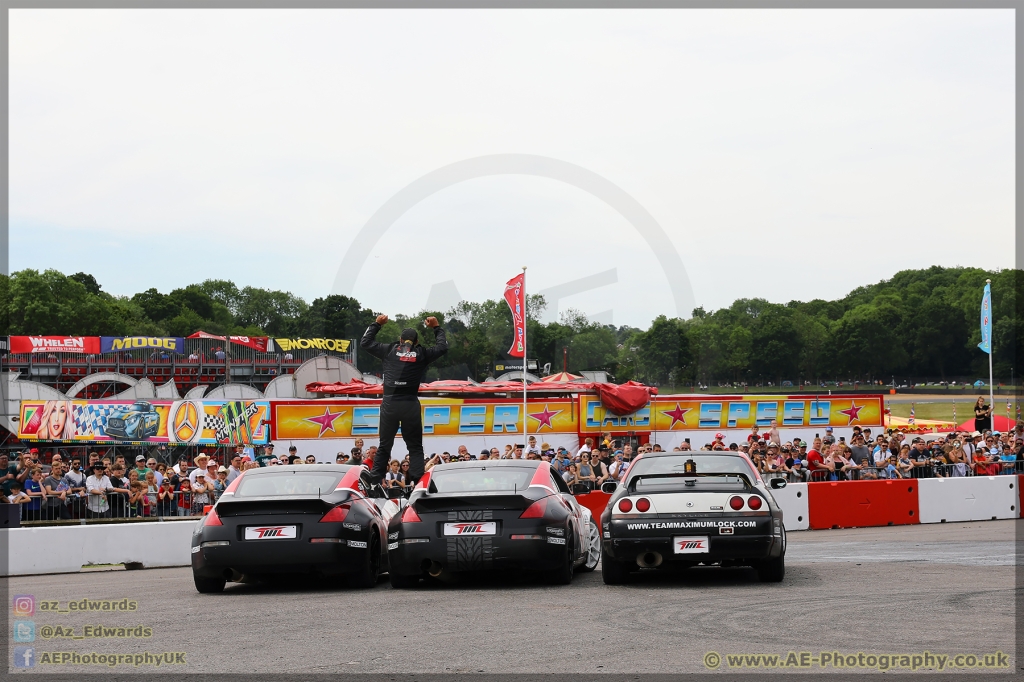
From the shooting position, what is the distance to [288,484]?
11492 millimetres

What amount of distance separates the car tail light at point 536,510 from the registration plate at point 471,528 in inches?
12.3

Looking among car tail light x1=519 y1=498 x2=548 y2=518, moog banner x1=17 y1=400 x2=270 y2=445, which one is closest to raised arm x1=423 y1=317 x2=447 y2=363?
car tail light x1=519 y1=498 x2=548 y2=518

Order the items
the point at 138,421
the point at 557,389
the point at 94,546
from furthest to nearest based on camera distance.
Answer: the point at 557,389 → the point at 138,421 → the point at 94,546

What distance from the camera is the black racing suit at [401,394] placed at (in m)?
14.5

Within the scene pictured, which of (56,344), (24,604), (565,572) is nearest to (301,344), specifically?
(56,344)

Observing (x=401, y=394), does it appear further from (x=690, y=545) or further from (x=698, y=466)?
(x=690, y=545)

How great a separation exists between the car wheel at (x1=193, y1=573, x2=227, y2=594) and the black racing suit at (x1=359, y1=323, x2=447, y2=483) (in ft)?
11.6

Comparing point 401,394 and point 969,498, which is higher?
point 401,394

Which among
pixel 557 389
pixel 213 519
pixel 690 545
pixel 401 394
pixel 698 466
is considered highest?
pixel 401 394

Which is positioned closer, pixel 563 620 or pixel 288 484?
pixel 563 620

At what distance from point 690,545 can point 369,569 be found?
332cm

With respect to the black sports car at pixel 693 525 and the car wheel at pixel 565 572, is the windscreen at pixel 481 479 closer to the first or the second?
the car wheel at pixel 565 572

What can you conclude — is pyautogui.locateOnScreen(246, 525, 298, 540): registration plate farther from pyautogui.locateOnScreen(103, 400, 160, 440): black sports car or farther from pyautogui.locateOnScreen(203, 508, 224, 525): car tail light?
pyautogui.locateOnScreen(103, 400, 160, 440): black sports car

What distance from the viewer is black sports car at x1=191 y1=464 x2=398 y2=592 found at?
10750mm
